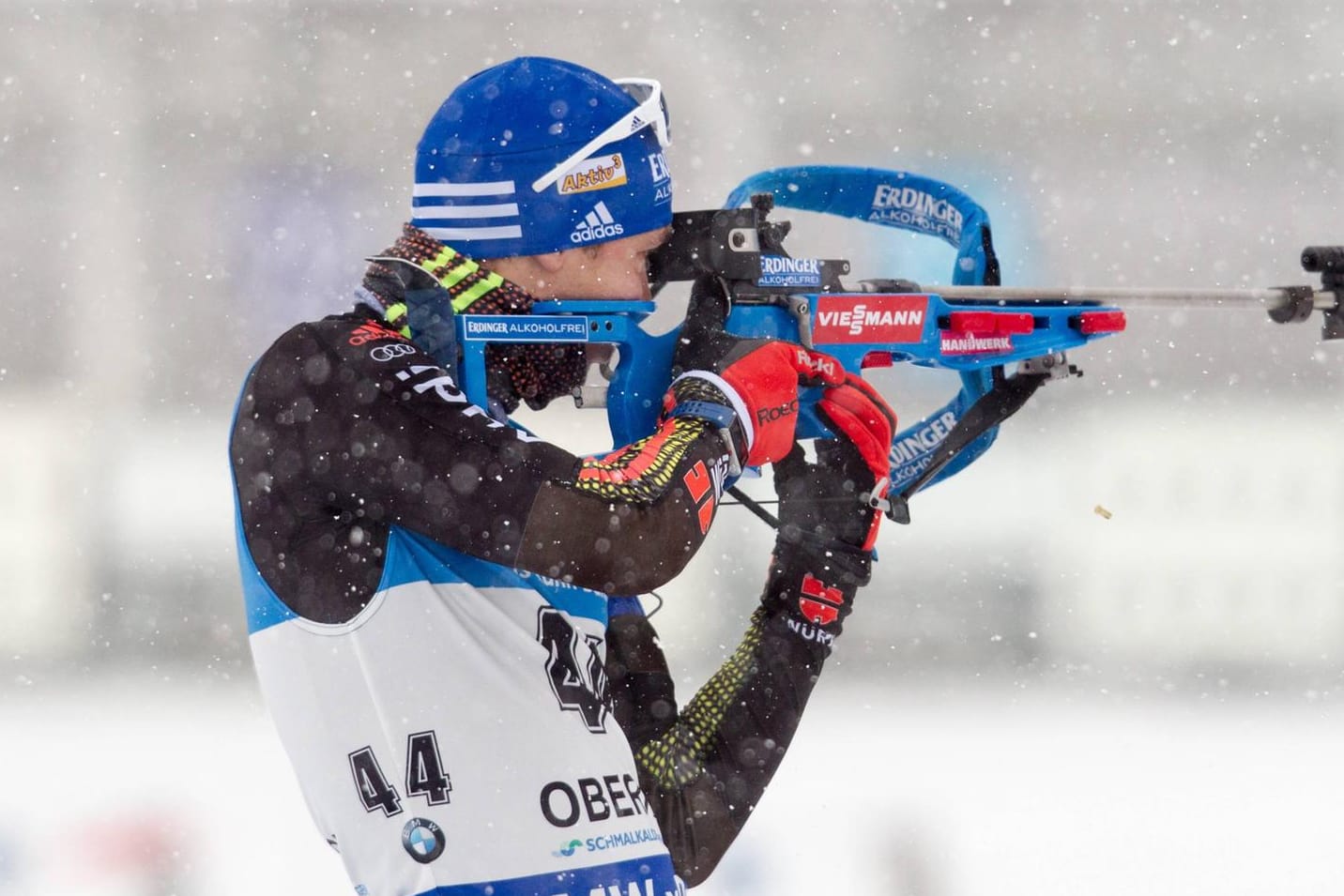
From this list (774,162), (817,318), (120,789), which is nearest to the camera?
(817,318)

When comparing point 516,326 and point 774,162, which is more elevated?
point 774,162

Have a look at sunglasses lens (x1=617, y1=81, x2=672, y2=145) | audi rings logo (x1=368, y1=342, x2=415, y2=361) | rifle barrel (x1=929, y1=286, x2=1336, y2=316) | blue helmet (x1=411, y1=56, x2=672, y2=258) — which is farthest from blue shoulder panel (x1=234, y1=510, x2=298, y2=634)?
rifle barrel (x1=929, y1=286, x2=1336, y2=316)

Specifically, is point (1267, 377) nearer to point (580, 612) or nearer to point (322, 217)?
point (322, 217)

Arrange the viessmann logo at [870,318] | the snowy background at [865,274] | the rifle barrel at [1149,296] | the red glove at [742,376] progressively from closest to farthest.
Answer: the red glove at [742,376]
the viessmann logo at [870,318]
the rifle barrel at [1149,296]
the snowy background at [865,274]

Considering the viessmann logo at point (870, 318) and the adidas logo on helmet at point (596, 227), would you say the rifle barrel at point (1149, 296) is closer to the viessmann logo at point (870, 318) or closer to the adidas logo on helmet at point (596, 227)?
the viessmann logo at point (870, 318)

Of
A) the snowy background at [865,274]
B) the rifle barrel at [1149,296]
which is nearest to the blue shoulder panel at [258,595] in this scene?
the rifle barrel at [1149,296]

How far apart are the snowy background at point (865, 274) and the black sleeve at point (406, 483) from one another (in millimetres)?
2479

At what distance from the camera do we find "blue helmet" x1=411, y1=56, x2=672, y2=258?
1.72 meters

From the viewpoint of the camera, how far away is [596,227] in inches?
70.6

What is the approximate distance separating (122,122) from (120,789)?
2.18 metres

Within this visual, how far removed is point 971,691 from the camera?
164 inches

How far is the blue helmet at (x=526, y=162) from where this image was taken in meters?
1.72

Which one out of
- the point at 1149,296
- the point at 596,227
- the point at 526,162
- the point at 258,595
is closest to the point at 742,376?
the point at 596,227

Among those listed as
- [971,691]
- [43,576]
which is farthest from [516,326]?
[43,576]
